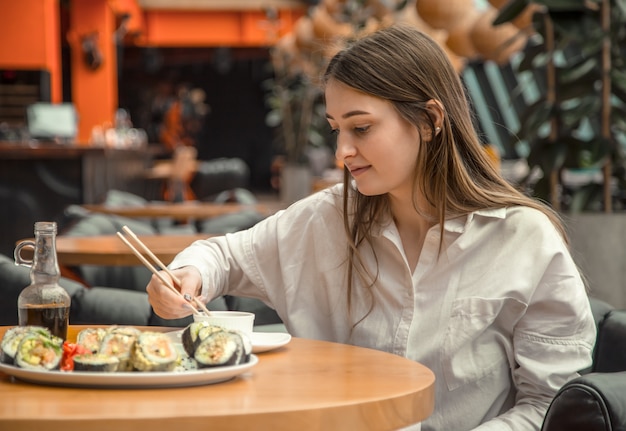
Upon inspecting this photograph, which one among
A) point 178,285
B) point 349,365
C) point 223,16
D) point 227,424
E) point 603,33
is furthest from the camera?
point 223,16

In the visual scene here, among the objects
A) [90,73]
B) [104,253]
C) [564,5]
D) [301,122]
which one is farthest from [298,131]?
[104,253]

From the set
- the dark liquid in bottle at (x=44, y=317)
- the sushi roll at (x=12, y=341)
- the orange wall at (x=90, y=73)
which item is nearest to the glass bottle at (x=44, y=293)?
the dark liquid in bottle at (x=44, y=317)

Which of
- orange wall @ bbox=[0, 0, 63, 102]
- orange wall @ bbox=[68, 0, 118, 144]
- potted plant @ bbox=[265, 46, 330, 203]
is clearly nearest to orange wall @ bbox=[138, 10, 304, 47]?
orange wall @ bbox=[68, 0, 118, 144]

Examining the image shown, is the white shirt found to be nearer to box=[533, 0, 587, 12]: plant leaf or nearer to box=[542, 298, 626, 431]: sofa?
box=[542, 298, 626, 431]: sofa

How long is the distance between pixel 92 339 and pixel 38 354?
127 millimetres

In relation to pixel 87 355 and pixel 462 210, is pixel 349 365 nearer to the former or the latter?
pixel 87 355

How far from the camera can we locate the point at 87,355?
51.0 inches

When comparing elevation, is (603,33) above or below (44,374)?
above

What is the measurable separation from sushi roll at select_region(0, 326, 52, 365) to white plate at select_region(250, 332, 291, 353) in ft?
1.03

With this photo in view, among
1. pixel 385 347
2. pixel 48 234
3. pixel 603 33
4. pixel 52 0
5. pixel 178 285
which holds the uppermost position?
pixel 52 0

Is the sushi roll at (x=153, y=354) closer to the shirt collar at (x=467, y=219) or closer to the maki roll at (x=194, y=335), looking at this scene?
the maki roll at (x=194, y=335)

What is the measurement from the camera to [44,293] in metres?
1.52

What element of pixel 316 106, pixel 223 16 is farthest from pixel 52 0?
pixel 223 16

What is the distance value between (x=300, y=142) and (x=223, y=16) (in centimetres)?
1144
